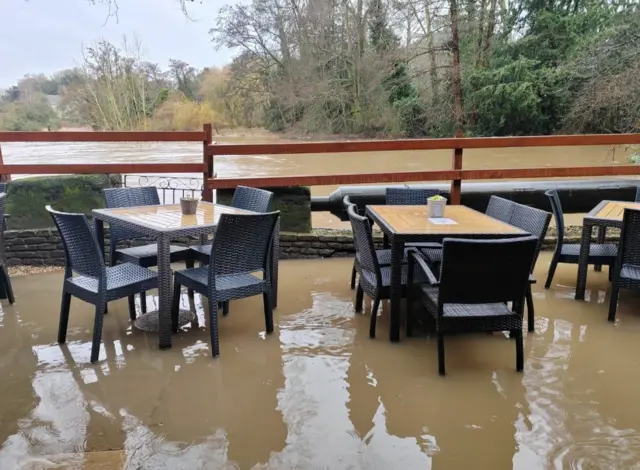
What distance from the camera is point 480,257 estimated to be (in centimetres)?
240

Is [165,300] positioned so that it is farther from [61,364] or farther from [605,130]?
[605,130]

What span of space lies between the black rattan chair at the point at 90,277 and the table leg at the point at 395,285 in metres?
1.37

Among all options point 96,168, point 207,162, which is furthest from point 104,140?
point 207,162

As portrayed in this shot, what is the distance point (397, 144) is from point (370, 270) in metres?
2.02

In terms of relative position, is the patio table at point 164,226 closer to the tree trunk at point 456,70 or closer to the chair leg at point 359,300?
the chair leg at point 359,300

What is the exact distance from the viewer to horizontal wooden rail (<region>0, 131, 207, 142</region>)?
435 centimetres

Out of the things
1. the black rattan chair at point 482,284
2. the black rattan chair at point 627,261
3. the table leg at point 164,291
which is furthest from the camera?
the black rattan chair at point 627,261

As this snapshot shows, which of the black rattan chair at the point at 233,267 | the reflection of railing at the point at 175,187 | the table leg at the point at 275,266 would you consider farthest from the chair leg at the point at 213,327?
the reflection of railing at the point at 175,187

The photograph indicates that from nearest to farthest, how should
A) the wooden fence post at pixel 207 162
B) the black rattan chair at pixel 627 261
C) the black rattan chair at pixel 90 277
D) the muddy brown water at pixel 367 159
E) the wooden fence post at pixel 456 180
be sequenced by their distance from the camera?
the black rattan chair at pixel 90 277 → the black rattan chair at pixel 627 261 → the wooden fence post at pixel 207 162 → the wooden fence post at pixel 456 180 → the muddy brown water at pixel 367 159

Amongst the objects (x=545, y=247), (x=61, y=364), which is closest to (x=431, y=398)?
(x=61, y=364)

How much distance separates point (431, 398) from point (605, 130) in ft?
41.3

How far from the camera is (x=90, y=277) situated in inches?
111

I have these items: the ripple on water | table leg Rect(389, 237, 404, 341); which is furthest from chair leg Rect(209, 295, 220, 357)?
the ripple on water

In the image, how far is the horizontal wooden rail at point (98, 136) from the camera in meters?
4.35
